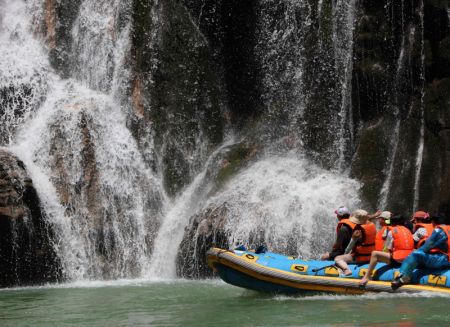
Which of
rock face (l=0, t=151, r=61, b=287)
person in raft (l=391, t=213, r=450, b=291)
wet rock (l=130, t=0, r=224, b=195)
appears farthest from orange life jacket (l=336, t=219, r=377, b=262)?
wet rock (l=130, t=0, r=224, b=195)

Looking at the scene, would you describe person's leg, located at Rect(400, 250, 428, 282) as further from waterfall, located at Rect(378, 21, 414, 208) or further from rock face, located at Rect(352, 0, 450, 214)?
waterfall, located at Rect(378, 21, 414, 208)

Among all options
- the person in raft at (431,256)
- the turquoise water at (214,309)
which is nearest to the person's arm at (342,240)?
the turquoise water at (214,309)

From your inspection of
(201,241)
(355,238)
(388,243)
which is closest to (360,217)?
(355,238)

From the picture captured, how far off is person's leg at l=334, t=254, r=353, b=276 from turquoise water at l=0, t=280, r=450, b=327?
37 cm

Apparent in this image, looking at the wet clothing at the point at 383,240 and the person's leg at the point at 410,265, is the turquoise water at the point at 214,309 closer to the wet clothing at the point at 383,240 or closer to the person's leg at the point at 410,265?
the person's leg at the point at 410,265

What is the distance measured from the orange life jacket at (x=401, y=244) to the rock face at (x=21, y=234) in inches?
297

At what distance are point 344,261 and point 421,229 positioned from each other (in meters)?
1.10

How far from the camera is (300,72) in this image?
18.8 m

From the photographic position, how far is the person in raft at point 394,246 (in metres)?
10.8

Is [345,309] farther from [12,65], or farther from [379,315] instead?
[12,65]

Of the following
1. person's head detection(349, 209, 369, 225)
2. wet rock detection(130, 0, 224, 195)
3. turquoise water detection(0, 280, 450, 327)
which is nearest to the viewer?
turquoise water detection(0, 280, 450, 327)

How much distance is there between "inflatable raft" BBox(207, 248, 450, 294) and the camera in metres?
10.6

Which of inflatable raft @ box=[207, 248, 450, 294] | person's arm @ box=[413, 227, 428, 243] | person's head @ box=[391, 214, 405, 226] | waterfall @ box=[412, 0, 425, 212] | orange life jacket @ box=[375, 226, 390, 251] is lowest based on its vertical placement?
inflatable raft @ box=[207, 248, 450, 294]

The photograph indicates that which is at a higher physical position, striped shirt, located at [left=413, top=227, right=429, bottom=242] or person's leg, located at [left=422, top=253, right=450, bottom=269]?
striped shirt, located at [left=413, top=227, right=429, bottom=242]
